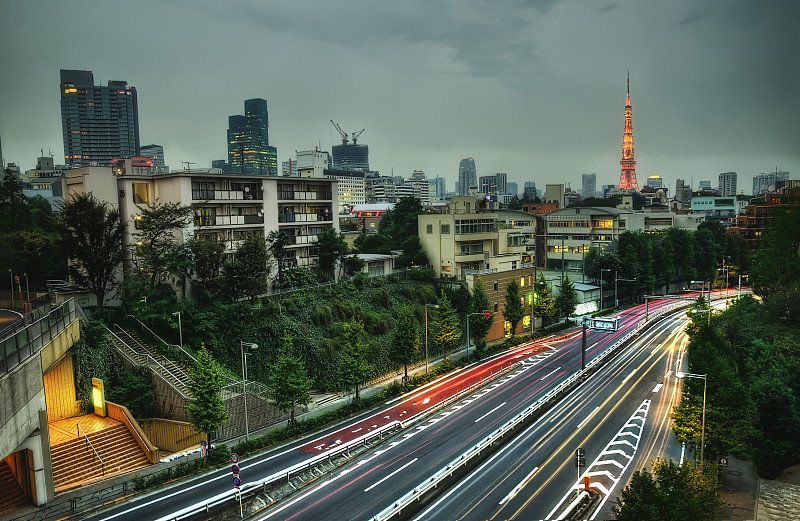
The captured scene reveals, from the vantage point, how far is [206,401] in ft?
98.0

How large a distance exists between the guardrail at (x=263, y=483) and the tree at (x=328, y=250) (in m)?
27.2

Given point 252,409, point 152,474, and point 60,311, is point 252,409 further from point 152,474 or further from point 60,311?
point 60,311

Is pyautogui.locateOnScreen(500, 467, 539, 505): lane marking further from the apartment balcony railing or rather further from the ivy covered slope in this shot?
the apartment balcony railing

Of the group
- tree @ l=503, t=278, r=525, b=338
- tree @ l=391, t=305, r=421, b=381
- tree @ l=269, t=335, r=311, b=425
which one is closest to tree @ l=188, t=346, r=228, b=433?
tree @ l=269, t=335, r=311, b=425

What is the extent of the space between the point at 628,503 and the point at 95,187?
4827 centimetres

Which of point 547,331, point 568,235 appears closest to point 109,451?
point 547,331

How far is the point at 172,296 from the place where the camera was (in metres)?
43.0

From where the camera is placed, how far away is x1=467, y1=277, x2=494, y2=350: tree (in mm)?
58531

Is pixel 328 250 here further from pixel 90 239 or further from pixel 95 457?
pixel 95 457

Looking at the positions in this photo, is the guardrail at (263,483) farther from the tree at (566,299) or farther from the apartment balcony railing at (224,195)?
the tree at (566,299)

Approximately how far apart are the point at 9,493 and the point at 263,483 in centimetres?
1166

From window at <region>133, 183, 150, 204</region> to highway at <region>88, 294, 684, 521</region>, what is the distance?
29.9 metres

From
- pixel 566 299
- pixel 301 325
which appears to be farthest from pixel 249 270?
pixel 566 299

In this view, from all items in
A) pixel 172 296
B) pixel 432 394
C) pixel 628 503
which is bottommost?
pixel 432 394
